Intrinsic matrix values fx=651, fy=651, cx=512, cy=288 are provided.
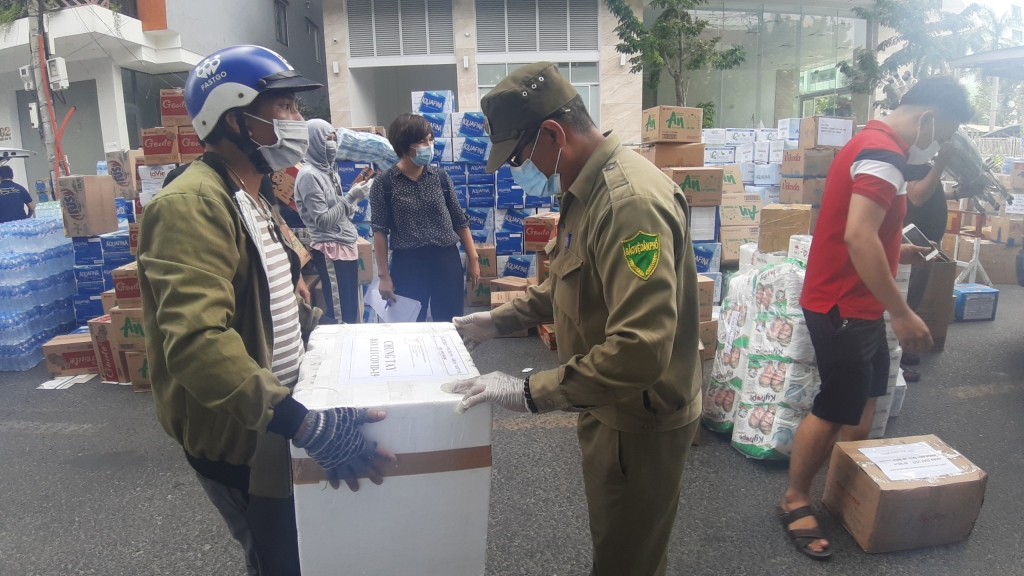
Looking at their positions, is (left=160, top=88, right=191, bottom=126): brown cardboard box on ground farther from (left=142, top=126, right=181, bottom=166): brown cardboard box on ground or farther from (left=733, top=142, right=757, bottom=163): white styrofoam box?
(left=733, top=142, right=757, bottom=163): white styrofoam box

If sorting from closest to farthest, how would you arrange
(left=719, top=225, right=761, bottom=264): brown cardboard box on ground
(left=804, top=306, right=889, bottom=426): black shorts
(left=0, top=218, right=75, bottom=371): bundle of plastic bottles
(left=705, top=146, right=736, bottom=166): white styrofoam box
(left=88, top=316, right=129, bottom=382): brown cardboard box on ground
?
1. (left=804, top=306, right=889, bottom=426): black shorts
2. (left=88, top=316, right=129, bottom=382): brown cardboard box on ground
3. (left=0, top=218, right=75, bottom=371): bundle of plastic bottles
4. (left=719, top=225, right=761, bottom=264): brown cardboard box on ground
5. (left=705, top=146, right=736, bottom=166): white styrofoam box

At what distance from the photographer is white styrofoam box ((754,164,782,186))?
10.7m

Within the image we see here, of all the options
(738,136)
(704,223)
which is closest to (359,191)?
(704,223)

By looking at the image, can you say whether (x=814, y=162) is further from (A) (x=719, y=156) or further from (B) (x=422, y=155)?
(A) (x=719, y=156)

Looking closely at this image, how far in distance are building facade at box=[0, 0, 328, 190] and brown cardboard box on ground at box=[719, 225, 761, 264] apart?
14.7 metres

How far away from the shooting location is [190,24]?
1792 centimetres

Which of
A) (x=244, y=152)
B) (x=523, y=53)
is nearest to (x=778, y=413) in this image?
(x=244, y=152)

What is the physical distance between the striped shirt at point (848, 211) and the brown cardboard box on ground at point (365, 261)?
436 cm

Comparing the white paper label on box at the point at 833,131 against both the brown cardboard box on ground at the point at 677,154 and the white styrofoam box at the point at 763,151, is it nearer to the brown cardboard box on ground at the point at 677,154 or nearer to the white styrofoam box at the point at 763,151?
the brown cardboard box on ground at the point at 677,154

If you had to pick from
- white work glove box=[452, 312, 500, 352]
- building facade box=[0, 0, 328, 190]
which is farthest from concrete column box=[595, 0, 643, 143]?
white work glove box=[452, 312, 500, 352]

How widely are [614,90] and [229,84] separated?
19201 millimetres

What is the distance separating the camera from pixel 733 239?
22.5 feet

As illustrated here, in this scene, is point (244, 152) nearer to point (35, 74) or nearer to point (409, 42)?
point (35, 74)

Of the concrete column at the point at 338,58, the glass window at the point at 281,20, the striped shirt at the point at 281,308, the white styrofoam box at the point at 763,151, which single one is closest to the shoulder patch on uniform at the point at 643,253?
the striped shirt at the point at 281,308
